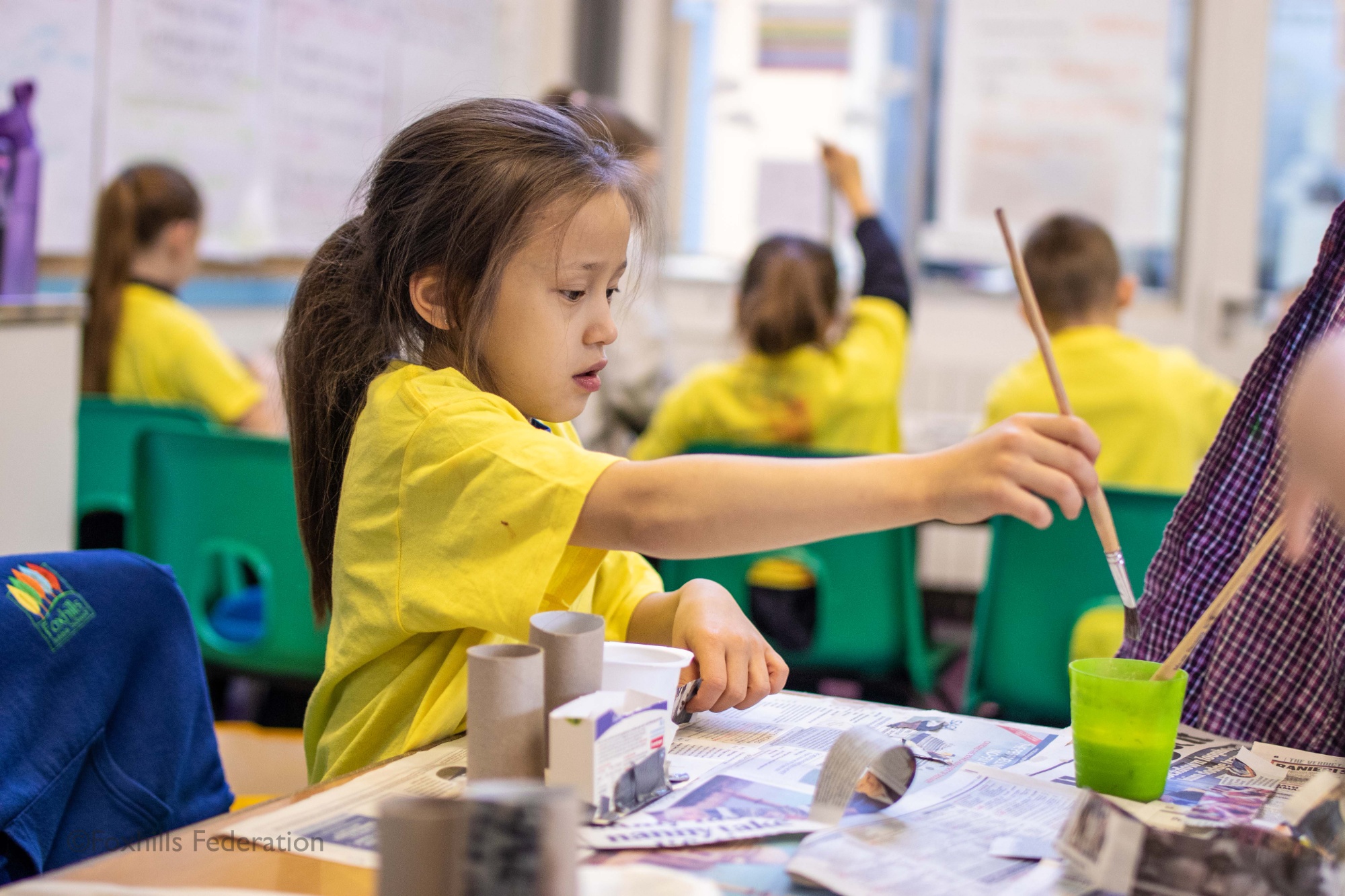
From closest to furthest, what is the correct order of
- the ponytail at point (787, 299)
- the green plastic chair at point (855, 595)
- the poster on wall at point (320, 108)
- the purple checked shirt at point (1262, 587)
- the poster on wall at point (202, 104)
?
1. the purple checked shirt at point (1262, 587)
2. the green plastic chair at point (855, 595)
3. the ponytail at point (787, 299)
4. the poster on wall at point (202, 104)
5. the poster on wall at point (320, 108)

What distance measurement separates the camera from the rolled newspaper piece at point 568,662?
82cm

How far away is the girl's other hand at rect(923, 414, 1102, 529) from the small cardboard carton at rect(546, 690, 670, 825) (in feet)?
0.81

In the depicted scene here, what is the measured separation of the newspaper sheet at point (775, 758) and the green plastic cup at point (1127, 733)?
0.07m

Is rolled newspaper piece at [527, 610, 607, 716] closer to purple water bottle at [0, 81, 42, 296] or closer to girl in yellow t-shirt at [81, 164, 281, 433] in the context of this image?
purple water bottle at [0, 81, 42, 296]

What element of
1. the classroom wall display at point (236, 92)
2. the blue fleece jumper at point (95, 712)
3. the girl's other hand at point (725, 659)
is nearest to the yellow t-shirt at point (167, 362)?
the classroom wall display at point (236, 92)

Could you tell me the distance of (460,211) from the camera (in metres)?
1.09

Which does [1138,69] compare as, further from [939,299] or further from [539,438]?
[539,438]

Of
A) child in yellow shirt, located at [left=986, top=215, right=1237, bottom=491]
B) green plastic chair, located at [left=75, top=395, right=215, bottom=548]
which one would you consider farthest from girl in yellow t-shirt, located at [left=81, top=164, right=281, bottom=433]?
child in yellow shirt, located at [left=986, top=215, right=1237, bottom=491]

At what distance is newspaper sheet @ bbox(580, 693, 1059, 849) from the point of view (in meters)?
0.79

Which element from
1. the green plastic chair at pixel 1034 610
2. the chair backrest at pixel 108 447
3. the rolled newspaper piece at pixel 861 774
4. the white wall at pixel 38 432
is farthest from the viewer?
the chair backrest at pixel 108 447

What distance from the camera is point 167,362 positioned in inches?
111

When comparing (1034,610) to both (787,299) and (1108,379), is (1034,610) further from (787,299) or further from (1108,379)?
(787,299)

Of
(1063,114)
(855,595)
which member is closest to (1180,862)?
(855,595)

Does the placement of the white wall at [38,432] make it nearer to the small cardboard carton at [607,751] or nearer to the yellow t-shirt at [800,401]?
the yellow t-shirt at [800,401]
